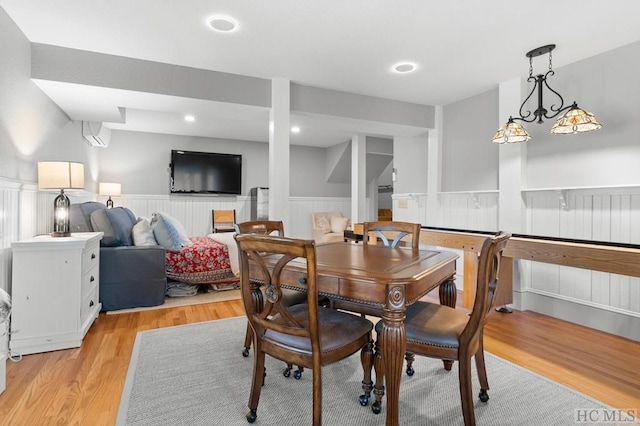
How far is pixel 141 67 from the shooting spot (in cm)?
299

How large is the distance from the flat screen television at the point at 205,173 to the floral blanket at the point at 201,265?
2.58 m

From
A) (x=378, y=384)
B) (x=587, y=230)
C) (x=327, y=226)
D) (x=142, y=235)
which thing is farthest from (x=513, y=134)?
(x=327, y=226)

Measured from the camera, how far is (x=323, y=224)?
7148 mm

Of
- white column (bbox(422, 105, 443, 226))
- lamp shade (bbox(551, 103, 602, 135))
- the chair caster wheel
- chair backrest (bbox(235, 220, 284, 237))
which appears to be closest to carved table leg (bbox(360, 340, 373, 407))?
the chair caster wheel

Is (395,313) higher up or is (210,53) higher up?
(210,53)

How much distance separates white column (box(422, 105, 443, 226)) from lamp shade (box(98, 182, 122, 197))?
477 centimetres

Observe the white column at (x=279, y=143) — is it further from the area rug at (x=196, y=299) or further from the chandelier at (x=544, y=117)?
the chandelier at (x=544, y=117)

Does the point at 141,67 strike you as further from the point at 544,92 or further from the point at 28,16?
the point at 544,92

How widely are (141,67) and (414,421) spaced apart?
11.0ft

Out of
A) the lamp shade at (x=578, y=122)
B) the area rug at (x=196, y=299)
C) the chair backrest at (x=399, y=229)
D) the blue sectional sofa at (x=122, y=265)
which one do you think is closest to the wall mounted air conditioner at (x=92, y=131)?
the blue sectional sofa at (x=122, y=265)

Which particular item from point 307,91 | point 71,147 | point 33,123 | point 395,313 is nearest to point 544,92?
point 307,91

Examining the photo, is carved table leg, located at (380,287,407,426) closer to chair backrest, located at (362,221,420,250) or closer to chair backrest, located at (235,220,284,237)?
chair backrest, located at (362,221,420,250)

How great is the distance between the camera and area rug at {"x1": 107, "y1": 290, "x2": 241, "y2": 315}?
328 cm

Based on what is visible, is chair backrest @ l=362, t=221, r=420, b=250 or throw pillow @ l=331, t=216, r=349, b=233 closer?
chair backrest @ l=362, t=221, r=420, b=250
